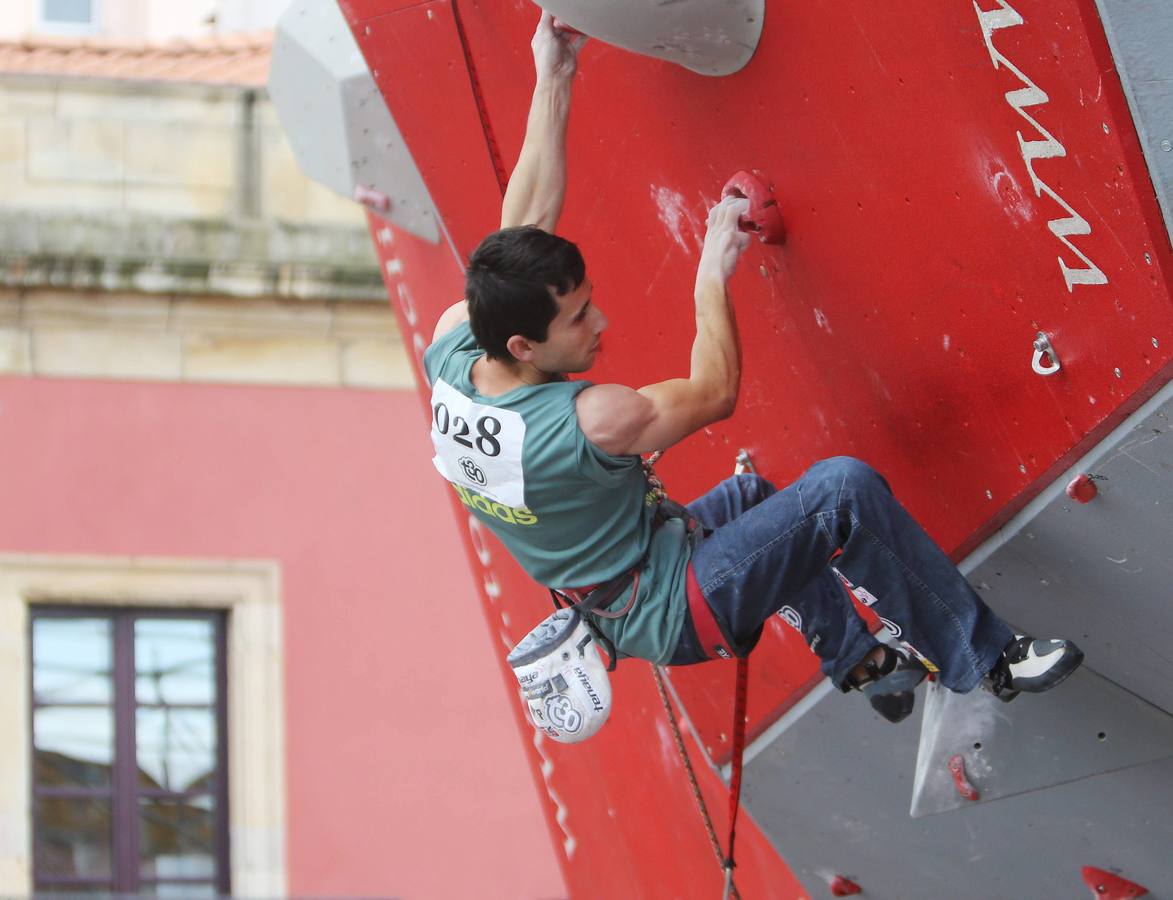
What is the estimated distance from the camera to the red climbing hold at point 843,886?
4.85 meters

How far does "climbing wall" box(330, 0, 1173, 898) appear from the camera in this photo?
3.68 meters

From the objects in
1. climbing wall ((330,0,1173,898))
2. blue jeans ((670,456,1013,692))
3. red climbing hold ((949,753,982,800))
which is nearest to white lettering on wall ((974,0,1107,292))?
climbing wall ((330,0,1173,898))

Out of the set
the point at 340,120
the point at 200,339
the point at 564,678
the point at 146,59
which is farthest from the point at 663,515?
the point at 146,59

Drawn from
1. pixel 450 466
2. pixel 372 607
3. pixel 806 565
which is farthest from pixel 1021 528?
pixel 372 607

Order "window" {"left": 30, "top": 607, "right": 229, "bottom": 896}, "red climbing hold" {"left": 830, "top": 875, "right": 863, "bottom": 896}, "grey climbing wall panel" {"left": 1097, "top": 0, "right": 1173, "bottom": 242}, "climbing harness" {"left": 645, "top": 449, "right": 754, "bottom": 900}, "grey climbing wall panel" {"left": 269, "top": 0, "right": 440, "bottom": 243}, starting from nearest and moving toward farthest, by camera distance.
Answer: "grey climbing wall panel" {"left": 1097, "top": 0, "right": 1173, "bottom": 242} → "climbing harness" {"left": 645, "top": 449, "right": 754, "bottom": 900} → "red climbing hold" {"left": 830, "top": 875, "right": 863, "bottom": 896} → "grey climbing wall panel" {"left": 269, "top": 0, "right": 440, "bottom": 243} → "window" {"left": 30, "top": 607, "right": 229, "bottom": 896}

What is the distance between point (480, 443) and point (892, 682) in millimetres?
868

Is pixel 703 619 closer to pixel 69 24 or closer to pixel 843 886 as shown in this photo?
pixel 843 886

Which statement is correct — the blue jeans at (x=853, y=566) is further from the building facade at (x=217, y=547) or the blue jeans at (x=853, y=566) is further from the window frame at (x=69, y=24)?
the window frame at (x=69, y=24)

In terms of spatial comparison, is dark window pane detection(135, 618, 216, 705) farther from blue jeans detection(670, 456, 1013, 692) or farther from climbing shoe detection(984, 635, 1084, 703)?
climbing shoe detection(984, 635, 1084, 703)

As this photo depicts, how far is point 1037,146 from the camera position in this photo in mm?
3686

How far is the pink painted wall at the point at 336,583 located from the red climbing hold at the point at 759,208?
28.6 ft

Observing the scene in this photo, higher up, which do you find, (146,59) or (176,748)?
(146,59)

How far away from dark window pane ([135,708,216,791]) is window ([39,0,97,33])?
593 cm

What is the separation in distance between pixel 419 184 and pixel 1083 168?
2330 millimetres
